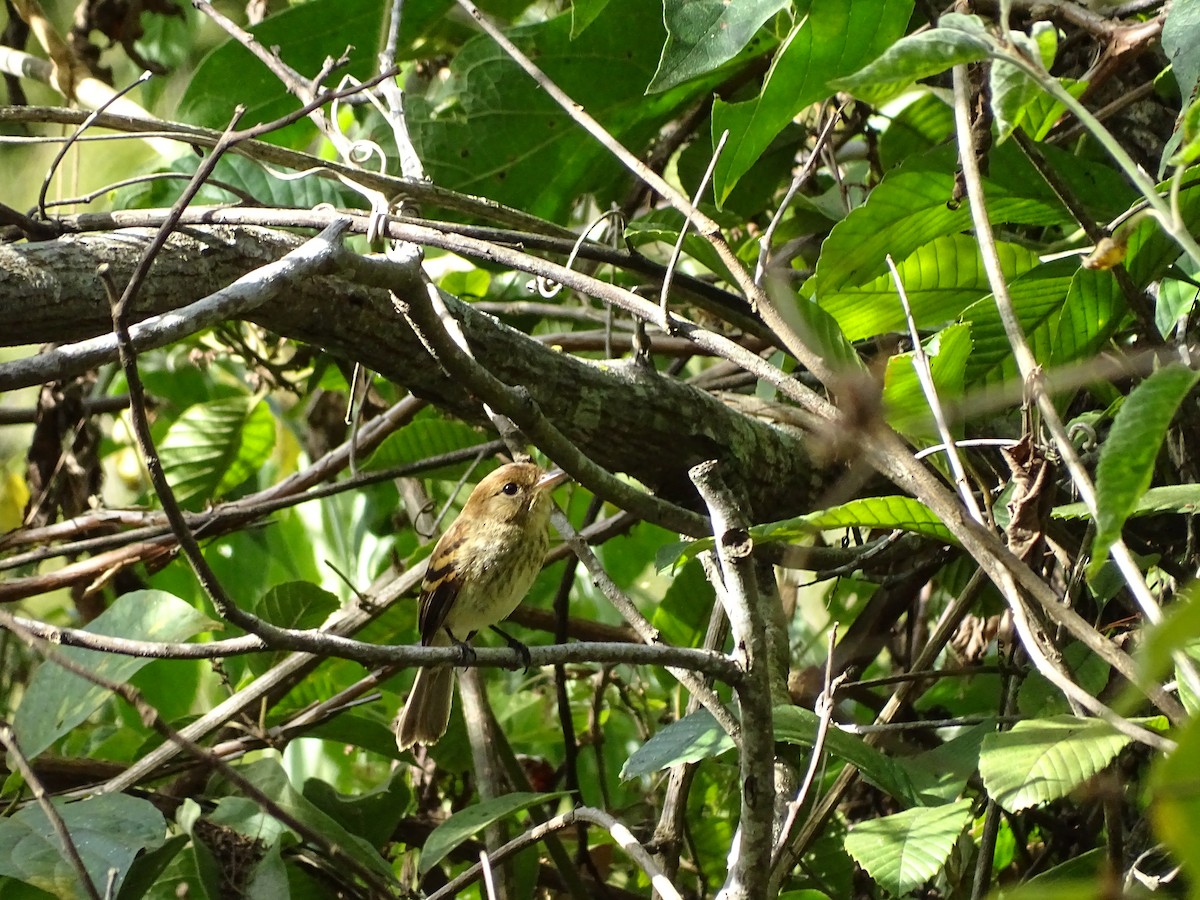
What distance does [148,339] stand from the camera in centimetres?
107

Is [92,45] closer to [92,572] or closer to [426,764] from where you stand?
[92,572]

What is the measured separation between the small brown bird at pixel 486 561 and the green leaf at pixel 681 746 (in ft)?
3.25

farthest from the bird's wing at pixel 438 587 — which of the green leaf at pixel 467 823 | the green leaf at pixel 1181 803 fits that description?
the green leaf at pixel 1181 803

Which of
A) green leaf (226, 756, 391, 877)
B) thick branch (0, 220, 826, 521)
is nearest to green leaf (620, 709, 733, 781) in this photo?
thick branch (0, 220, 826, 521)

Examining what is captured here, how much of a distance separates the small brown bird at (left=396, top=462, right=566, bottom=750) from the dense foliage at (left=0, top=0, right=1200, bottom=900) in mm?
100

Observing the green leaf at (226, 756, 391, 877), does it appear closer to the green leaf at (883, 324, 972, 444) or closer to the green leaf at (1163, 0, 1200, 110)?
the green leaf at (883, 324, 972, 444)

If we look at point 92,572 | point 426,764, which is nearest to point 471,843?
point 426,764

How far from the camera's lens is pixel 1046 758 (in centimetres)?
150

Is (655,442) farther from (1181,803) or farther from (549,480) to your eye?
(1181,803)

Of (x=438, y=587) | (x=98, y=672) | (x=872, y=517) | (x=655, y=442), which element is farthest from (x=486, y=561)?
(x=872, y=517)

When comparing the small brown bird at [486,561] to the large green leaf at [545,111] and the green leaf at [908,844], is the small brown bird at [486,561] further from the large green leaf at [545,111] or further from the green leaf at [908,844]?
the green leaf at [908,844]

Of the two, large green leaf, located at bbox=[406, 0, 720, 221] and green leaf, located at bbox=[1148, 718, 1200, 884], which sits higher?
green leaf, located at bbox=[1148, 718, 1200, 884]

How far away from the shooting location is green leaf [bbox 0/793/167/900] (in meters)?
1.84

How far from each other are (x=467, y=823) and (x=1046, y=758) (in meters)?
1.02
